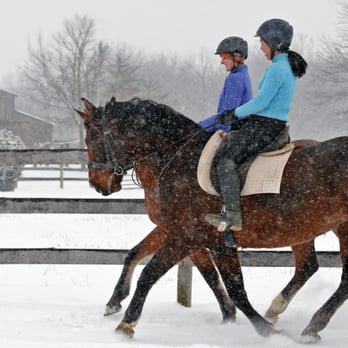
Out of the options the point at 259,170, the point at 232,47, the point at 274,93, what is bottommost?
the point at 259,170

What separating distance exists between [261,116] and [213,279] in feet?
5.53

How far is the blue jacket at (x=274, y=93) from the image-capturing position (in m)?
4.73

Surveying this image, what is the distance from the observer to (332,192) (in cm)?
470

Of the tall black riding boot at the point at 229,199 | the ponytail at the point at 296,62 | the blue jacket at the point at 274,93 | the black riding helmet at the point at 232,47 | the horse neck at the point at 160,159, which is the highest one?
the black riding helmet at the point at 232,47

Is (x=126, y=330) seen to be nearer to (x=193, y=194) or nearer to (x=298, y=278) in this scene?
(x=193, y=194)

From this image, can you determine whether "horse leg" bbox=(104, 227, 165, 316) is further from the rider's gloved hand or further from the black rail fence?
the rider's gloved hand

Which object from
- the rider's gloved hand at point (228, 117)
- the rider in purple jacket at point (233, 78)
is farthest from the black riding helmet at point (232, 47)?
the rider's gloved hand at point (228, 117)

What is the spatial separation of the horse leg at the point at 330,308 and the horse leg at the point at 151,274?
1.17 m

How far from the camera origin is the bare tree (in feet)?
156

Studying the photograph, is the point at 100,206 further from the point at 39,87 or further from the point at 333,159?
the point at 39,87

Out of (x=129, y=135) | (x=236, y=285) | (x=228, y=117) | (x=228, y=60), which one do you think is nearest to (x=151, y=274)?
(x=236, y=285)

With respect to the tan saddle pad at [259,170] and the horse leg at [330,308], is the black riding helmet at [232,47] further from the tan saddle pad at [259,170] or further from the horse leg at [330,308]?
the horse leg at [330,308]

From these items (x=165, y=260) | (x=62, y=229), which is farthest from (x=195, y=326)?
(x=62, y=229)

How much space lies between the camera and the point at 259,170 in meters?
4.76
